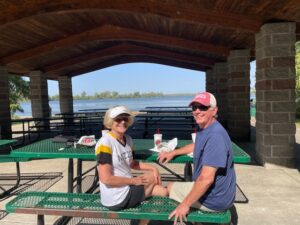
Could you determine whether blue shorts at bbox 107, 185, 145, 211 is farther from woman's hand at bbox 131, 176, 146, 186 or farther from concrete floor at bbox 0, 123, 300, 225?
concrete floor at bbox 0, 123, 300, 225

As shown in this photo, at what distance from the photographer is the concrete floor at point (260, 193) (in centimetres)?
395

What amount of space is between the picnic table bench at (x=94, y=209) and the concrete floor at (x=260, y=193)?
104 centimetres

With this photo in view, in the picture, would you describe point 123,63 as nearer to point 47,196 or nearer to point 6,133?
point 6,133

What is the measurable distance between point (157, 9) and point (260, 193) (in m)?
4.25

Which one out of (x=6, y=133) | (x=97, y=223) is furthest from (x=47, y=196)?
(x=6, y=133)

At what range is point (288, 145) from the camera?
255 inches

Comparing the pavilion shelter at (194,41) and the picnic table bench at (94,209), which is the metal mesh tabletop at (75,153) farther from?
the pavilion shelter at (194,41)

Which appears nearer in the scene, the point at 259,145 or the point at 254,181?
the point at 254,181

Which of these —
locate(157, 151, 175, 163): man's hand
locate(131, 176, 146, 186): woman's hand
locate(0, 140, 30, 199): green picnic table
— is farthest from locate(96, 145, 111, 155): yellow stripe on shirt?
locate(0, 140, 30, 199): green picnic table

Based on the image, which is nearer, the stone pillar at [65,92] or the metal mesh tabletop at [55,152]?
the metal mesh tabletop at [55,152]

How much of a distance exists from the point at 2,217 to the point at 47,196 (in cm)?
143

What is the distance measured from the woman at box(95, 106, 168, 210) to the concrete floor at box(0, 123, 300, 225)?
1575 mm

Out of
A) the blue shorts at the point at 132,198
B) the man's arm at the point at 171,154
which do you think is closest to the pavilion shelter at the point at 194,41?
the man's arm at the point at 171,154

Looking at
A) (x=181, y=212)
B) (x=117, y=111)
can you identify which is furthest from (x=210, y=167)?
(x=117, y=111)
